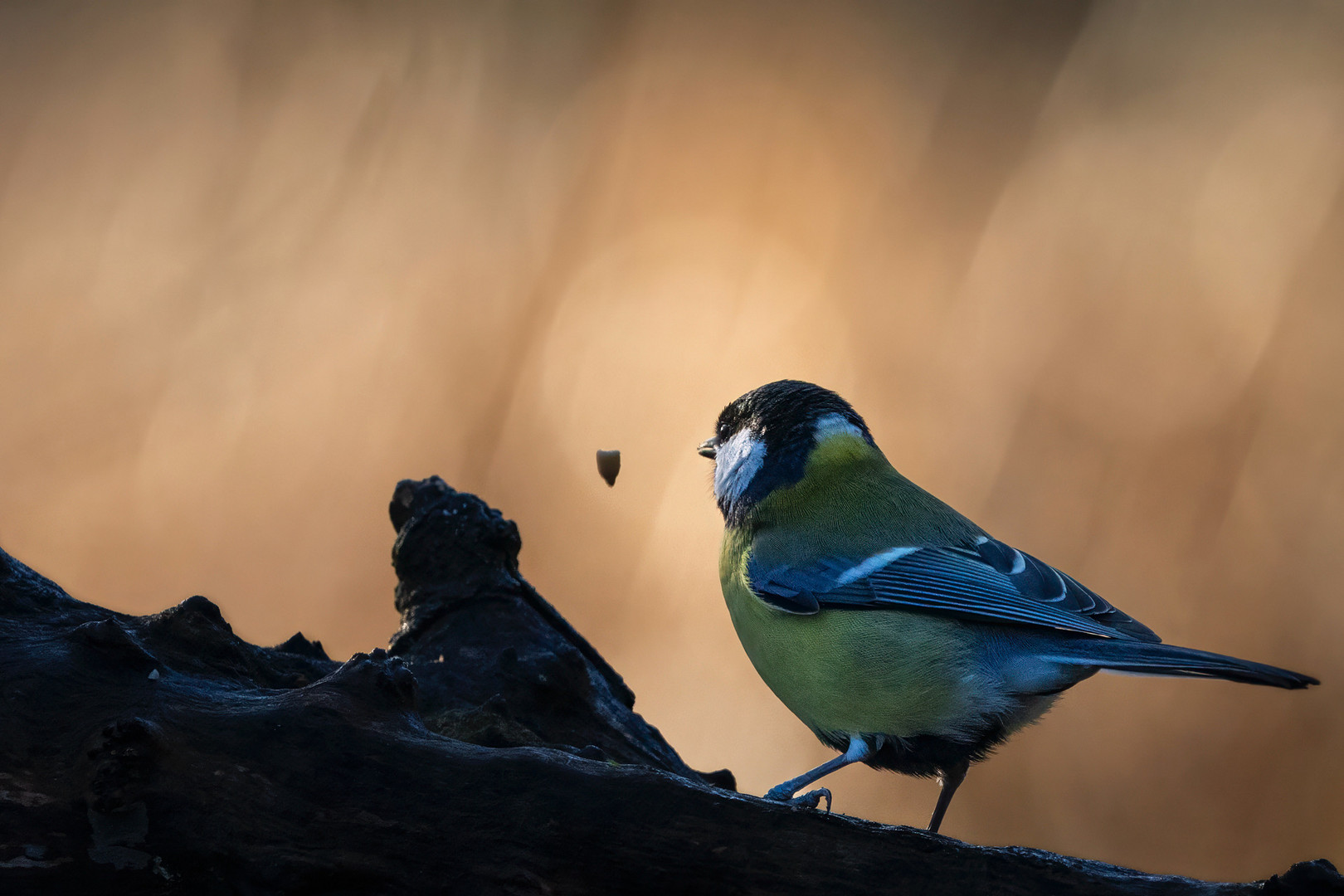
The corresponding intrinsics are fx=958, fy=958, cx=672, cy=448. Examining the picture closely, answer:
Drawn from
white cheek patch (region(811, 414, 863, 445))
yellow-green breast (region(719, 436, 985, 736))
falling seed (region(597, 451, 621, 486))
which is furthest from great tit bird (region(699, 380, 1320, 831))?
falling seed (region(597, 451, 621, 486))

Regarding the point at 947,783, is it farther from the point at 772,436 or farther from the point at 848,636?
the point at 772,436

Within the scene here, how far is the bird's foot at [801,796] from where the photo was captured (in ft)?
3.17

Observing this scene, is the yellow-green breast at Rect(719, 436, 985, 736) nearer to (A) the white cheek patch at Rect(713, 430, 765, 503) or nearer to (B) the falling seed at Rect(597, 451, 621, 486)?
(A) the white cheek patch at Rect(713, 430, 765, 503)

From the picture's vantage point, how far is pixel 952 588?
1232mm

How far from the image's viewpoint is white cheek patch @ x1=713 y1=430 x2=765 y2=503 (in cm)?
158

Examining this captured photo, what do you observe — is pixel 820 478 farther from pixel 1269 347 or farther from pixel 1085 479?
pixel 1269 347

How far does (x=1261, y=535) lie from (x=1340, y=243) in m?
0.69

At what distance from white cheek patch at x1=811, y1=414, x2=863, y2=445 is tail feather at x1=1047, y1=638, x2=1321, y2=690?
540mm

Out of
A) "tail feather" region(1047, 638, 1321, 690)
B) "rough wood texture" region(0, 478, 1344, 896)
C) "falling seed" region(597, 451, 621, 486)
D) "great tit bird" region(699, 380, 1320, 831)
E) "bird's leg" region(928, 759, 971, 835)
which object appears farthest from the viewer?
"falling seed" region(597, 451, 621, 486)

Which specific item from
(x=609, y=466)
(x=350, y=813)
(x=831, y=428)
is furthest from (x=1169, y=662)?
(x=609, y=466)

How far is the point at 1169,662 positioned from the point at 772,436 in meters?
0.72

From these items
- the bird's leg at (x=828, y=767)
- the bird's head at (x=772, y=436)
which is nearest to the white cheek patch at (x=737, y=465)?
the bird's head at (x=772, y=436)

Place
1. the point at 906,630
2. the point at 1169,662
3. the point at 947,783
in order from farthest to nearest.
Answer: the point at 947,783
the point at 906,630
the point at 1169,662

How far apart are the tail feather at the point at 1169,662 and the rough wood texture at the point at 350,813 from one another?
7.2 inches
